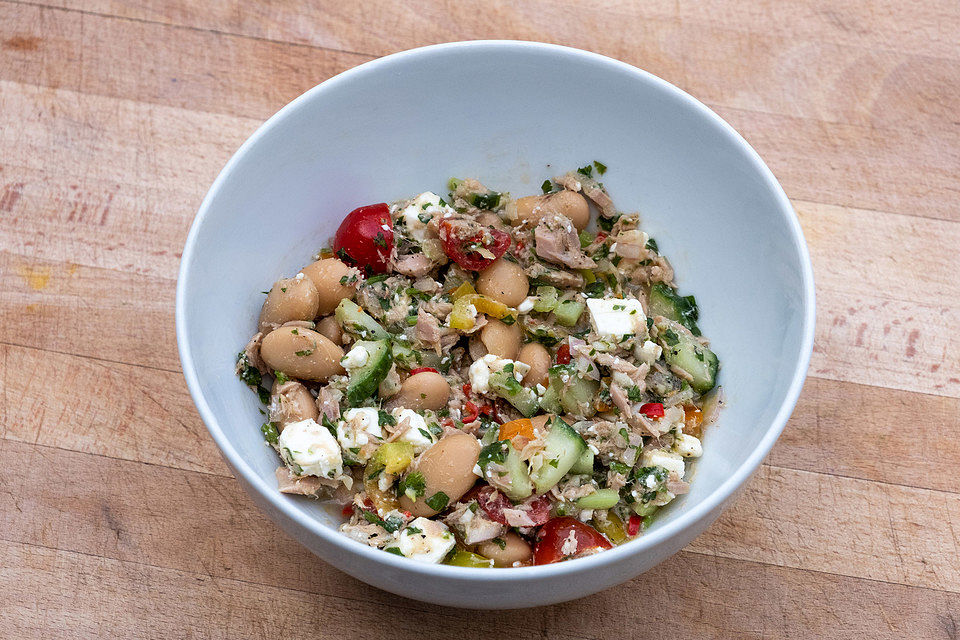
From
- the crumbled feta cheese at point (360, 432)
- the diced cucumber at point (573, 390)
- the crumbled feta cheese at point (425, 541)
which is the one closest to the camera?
the crumbled feta cheese at point (425, 541)

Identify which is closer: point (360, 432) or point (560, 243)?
point (360, 432)

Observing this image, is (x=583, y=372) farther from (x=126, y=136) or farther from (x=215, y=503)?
(x=126, y=136)

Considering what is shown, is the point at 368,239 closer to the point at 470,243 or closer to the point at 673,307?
the point at 470,243

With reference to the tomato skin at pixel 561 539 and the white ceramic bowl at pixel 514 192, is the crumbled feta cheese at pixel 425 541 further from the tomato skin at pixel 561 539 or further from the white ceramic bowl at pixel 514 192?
the tomato skin at pixel 561 539

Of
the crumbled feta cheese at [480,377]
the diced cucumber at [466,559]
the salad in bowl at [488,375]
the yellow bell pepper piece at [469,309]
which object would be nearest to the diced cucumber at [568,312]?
the salad in bowl at [488,375]

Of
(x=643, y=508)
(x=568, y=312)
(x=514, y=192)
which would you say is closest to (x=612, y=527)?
(x=643, y=508)

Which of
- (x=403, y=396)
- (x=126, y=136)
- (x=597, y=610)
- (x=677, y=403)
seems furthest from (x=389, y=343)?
(x=126, y=136)
